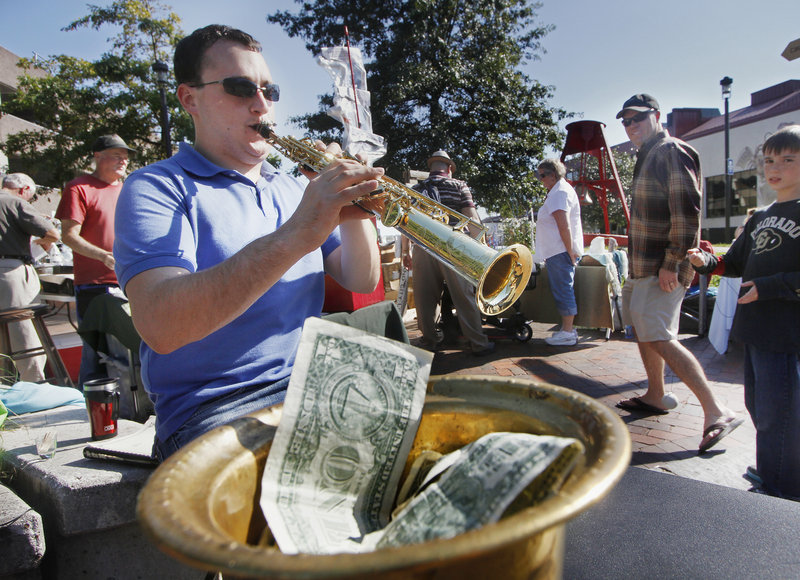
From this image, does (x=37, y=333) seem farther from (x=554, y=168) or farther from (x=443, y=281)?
(x=554, y=168)

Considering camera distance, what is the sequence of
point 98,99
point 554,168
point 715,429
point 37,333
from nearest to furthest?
point 715,429, point 37,333, point 554,168, point 98,99

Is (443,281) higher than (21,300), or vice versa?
(21,300)

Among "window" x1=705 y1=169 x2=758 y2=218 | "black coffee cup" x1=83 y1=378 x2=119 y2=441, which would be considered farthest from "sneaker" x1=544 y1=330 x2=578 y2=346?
"window" x1=705 y1=169 x2=758 y2=218

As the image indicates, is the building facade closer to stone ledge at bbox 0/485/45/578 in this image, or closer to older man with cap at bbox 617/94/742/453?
older man with cap at bbox 617/94/742/453

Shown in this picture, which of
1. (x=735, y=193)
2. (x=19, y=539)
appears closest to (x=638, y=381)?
(x=19, y=539)

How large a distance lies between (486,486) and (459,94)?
63.7ft

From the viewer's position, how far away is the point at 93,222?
3924 mm

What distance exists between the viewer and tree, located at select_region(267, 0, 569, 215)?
18.0 meters

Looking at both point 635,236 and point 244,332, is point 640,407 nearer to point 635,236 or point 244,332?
point 635,236

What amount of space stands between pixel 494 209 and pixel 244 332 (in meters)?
18.9

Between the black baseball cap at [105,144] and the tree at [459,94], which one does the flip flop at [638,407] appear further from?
the tree at [459,94]

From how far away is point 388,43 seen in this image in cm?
1895

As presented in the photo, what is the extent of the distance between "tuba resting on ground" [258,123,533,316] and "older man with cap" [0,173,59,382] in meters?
3.86

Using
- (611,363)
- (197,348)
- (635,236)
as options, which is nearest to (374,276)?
(197,348)
